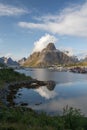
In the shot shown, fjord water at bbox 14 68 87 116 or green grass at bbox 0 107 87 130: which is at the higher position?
green grass at bbox 0 107 87 130

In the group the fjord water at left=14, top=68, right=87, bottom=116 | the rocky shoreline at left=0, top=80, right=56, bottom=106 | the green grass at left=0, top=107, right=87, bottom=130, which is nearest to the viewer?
the green grass at left=0, top=107, right=87, bottom=130

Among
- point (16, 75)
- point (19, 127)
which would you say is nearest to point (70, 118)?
point (19, 127)

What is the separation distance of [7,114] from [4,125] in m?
4.55

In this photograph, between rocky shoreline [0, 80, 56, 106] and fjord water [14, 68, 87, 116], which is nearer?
fjord water [14, 68, 87, 116]

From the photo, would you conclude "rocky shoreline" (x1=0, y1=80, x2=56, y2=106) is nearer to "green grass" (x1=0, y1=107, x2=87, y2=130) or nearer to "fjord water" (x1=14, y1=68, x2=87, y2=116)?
"fjord water" (x1=14, y1=68, x2=87, y2=116)

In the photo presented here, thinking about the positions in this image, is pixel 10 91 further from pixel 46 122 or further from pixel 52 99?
pixel 46 122

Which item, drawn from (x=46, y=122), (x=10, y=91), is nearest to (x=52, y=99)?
(x=10, y=91)

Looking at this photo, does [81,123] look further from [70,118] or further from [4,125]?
[4,125]

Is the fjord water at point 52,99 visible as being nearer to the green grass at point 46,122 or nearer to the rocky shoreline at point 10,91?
the rocky shoreline at point 10,91

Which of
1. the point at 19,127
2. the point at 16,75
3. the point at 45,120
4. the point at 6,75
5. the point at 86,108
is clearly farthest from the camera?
the point at 16,75

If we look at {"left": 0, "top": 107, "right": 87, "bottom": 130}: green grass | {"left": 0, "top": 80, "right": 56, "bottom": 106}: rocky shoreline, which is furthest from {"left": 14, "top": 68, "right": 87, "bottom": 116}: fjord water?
{"left": 0, "top": 107, "right": 87, "bottom": 130}: green grass

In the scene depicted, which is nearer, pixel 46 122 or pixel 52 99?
pixel 46 122

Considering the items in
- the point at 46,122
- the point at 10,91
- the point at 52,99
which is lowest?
the point at 52,99

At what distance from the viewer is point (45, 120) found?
76.5 feet
